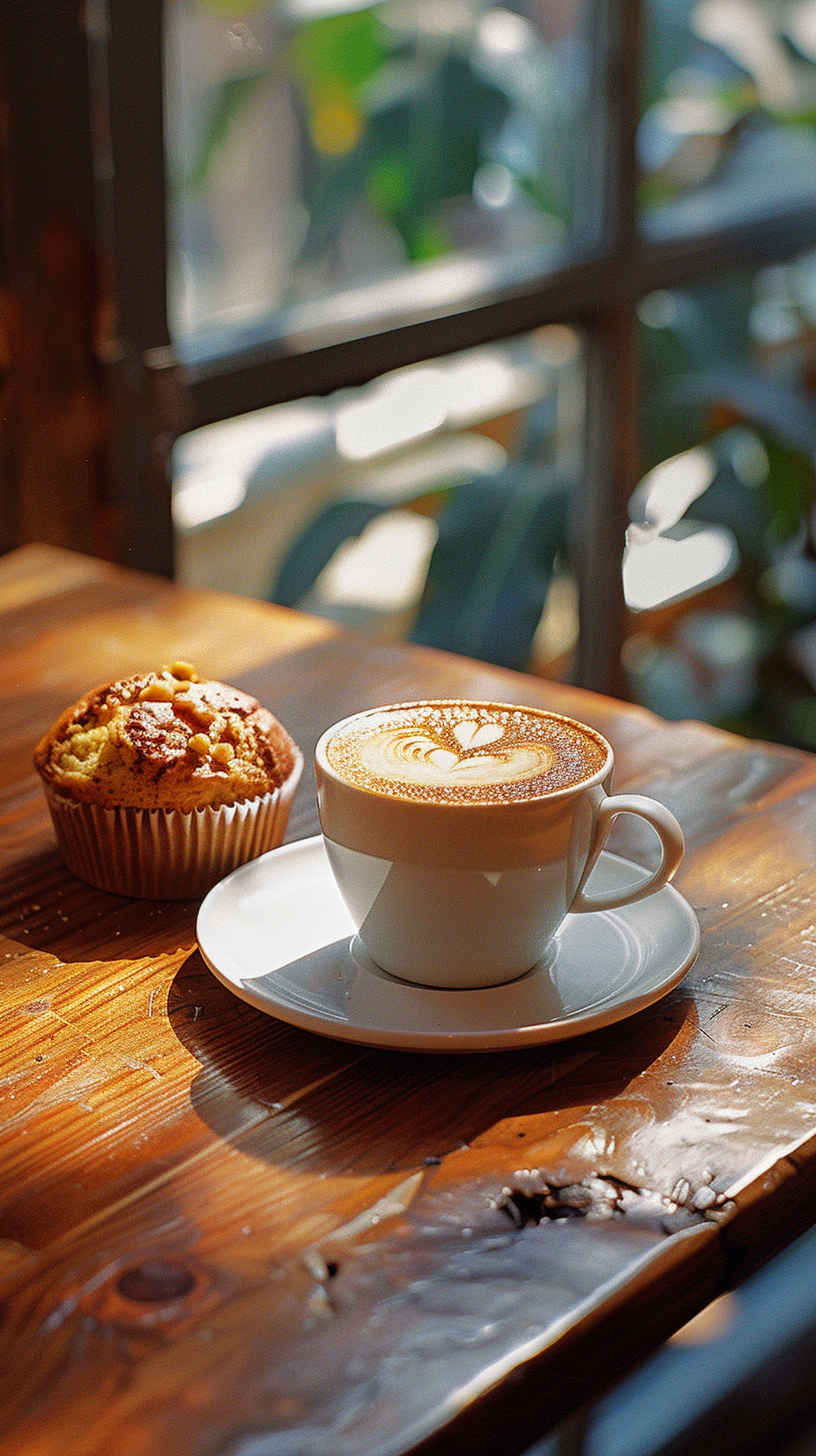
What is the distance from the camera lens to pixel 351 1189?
0.52m

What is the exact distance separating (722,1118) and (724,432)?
1.95 m

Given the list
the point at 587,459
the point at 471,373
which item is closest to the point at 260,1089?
the point at 471,373

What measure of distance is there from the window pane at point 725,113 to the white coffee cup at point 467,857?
1.72 meters

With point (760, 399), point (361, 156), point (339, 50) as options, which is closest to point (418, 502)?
point (361, 156)

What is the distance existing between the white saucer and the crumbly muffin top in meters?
0.05

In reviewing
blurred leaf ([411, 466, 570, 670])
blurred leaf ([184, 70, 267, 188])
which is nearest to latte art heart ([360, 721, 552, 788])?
blurred leaf ([184, 70, 267, 188])

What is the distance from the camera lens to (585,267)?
2059 millimetres

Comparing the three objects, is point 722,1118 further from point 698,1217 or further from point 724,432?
point 724,432

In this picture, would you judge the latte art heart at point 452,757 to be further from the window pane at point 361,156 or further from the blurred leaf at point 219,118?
the blurred leaf at point 219,118

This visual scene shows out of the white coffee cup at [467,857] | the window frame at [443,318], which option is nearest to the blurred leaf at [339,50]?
the window frame at [443,318]

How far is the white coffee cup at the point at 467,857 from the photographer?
1.94ft

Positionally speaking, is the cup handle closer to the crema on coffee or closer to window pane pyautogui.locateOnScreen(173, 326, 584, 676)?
the crema on coffee

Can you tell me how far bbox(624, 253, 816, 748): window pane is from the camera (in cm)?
228

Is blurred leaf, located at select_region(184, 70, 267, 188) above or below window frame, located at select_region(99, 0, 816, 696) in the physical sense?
above
